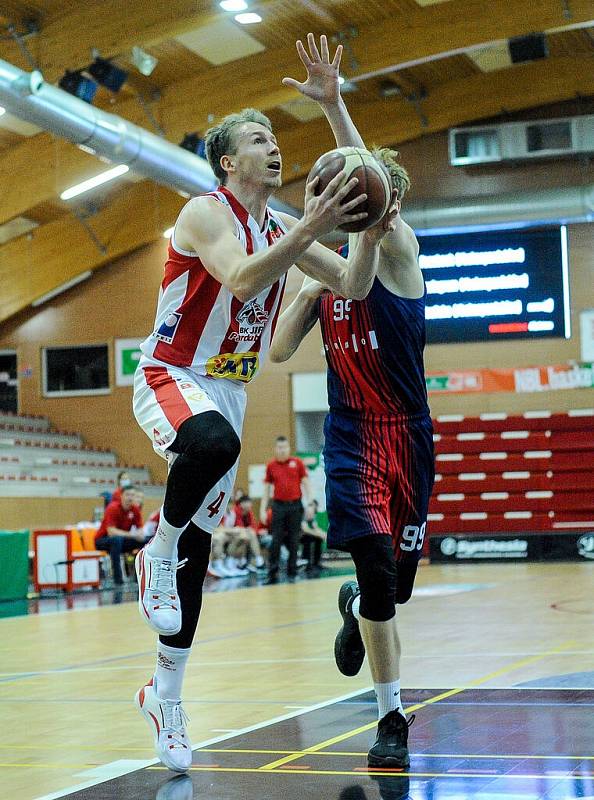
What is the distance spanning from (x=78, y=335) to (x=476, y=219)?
31.6 feet

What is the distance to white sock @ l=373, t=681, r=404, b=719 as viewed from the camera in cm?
344

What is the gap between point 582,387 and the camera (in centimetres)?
2077

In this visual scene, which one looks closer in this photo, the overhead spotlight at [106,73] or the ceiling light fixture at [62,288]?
the overhead spotlight at [106,73]

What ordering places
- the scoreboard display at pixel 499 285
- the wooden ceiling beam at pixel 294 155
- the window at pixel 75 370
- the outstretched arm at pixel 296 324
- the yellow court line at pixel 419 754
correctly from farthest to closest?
1. the window at pixel 75 370
2. the wooden ceiling beam at pixel 294 155
3. the scoreboard display at pixel 499 285
4. the outstretched arm at pixel 296 324
5. the yellow court line at pixel 419 754

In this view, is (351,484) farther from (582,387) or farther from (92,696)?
(582,387)

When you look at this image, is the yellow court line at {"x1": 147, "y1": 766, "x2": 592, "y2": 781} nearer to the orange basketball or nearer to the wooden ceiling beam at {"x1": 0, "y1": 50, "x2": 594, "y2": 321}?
the orange basketball

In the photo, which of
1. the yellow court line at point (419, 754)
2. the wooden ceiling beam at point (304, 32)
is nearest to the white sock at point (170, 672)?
the yellow court line at point (419, 754)

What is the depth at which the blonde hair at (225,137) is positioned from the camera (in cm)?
355

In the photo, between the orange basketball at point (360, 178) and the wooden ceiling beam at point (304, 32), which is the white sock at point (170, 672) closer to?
the orange basketball at point (360, 178)

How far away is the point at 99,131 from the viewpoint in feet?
51.1

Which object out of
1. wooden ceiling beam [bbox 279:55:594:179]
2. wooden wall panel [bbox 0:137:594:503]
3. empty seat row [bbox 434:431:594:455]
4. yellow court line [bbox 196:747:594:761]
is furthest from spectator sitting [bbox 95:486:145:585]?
yellow court line [bbox 196:747:594:761]

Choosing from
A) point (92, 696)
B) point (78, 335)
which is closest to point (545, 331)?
point (78, 335)

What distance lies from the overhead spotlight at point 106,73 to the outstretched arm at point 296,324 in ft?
39.6

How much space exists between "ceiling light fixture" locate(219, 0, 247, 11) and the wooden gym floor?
8.72 metres
